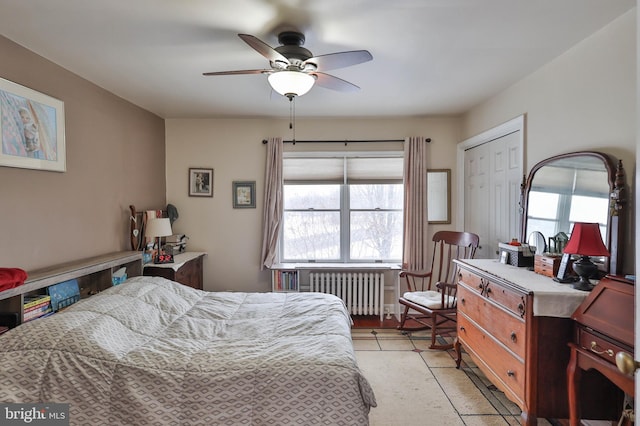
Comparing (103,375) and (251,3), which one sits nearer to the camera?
(103,375)

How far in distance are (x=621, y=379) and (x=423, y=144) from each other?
10.5 feet

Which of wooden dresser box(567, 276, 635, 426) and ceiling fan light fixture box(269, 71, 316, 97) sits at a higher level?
ceiling fan light fixture box(269, 71, 316, 97)

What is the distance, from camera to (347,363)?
66.1 inches

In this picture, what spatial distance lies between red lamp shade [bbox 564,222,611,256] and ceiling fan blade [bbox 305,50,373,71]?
61.4 inches

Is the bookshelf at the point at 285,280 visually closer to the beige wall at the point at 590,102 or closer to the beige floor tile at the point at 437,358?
the beige floor tile at the point at 437,358

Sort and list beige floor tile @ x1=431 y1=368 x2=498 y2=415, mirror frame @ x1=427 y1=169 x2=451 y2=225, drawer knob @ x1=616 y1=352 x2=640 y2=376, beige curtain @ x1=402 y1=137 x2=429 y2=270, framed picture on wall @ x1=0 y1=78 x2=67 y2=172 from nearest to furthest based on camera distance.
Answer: drawer knob @ x1=616 y1=352 x2=640 y2=376 → framed picture on wall @ x1=0 y1=78 x2=67 y2=172 → beige floor tile @ x1=431 y1=368 x2=498 y2=415 → beige curtain @ x1=402 y1=137 x2=429 y2=270 → mirror frame @ x1=427 y1=169 x2=451 y2=225

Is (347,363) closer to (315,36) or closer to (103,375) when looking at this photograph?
(103,375)

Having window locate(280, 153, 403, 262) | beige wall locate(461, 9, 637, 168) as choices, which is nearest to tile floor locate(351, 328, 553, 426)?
window locate(280, 153, 403, 262)

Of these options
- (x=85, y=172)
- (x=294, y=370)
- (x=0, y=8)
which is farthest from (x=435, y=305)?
(x=0, y=8)

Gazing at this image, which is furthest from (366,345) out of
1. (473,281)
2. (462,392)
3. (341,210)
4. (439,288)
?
(341,210)

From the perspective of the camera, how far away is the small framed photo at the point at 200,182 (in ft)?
14.5

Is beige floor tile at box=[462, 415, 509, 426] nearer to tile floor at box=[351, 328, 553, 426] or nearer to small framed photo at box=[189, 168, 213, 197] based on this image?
tile floor at box=[351, 328, 553, 426]

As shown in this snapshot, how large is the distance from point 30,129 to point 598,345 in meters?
3.68

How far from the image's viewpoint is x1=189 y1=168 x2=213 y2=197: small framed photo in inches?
174
